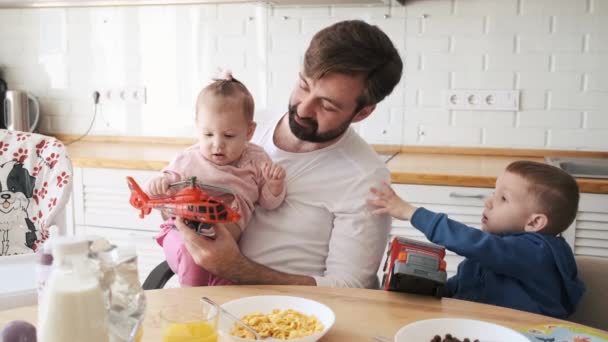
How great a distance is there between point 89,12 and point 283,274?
2.40 meters

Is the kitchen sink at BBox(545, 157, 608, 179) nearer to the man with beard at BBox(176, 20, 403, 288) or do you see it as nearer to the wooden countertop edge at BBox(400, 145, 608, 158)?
the wooden countertop edge at BBox(400, 145, 608, 158)

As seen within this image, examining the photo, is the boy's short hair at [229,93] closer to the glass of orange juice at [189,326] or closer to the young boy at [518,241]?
the young boy at [518,241]

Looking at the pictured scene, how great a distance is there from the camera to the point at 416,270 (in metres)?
1.36

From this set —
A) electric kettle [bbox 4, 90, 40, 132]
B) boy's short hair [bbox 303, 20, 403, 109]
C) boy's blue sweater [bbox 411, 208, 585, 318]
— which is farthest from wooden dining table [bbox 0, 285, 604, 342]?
electric kettle [bbox 4, 90, 40, 132]

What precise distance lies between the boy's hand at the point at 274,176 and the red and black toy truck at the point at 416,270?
35 cm

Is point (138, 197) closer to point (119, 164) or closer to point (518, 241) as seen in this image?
point (518, 241)

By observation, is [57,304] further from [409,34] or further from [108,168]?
[409,34]

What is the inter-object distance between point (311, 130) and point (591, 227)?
4.25 feet

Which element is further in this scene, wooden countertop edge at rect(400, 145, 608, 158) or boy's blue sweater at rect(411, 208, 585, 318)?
wooden countertop edge at rect(400, 145, 608, 158)

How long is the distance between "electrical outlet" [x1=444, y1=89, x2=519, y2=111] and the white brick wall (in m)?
0.03

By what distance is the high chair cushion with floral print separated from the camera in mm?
2061

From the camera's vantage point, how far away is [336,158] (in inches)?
66.9

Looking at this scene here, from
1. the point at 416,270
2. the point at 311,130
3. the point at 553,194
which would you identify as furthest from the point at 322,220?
the point at 553,194

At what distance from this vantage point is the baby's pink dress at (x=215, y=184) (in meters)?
1.58
